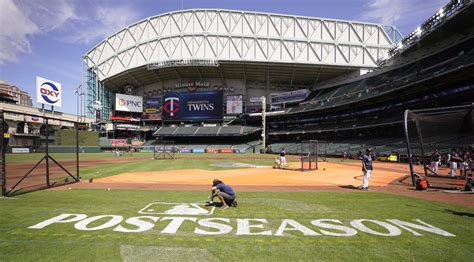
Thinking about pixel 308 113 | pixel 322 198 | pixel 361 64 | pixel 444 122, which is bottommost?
pixel 322 198

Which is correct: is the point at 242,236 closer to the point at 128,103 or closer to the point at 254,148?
Result: the point at 254,148

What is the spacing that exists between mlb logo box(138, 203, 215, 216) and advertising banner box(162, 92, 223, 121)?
6692cm

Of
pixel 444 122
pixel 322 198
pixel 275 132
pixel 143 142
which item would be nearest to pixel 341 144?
pixel 275 132

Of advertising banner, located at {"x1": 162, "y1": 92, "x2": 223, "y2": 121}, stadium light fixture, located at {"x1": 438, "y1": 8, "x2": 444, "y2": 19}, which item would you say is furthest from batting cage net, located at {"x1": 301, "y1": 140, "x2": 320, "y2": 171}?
advertising banner, located at {"x1": 162, "y1": 92, "x2": 223, "y2": 121}

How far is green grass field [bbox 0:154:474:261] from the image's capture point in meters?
5.25

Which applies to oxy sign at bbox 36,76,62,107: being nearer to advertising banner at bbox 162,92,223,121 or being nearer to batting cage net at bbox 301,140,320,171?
advertising banner at bbox 162,92,223,121

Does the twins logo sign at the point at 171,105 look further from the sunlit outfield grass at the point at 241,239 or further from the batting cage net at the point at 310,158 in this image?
the sunlit outfield grass at the point at 241,239

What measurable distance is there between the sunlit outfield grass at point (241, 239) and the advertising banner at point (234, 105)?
66.2 m

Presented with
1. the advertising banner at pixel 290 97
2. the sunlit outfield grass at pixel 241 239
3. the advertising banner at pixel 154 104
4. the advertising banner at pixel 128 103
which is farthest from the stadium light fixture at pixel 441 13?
the advertising banner at pixel 128 103

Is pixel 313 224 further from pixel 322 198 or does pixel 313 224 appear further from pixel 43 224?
pixel 43 224

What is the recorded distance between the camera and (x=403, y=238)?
20.4 ft

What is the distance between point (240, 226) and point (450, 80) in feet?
131

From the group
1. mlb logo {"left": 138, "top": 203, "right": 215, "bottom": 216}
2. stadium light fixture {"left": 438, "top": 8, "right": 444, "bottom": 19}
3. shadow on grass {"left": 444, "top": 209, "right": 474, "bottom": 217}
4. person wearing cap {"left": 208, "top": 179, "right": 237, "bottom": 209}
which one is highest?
stadium light fixture {"left": 438, "top": 8, "right": 444, "bottom": 19}

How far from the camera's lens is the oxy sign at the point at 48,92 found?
60281mm
